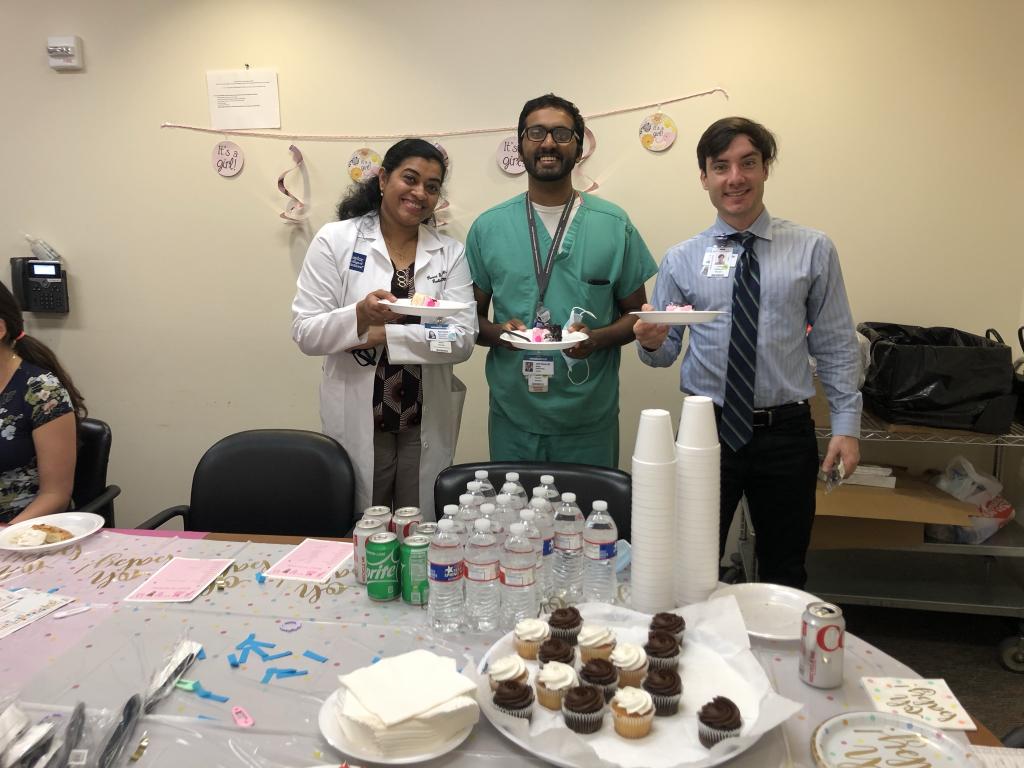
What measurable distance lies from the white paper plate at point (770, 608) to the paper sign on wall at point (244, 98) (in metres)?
2.83

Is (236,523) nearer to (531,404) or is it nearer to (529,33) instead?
(531,404)

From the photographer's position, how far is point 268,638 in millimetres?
1282

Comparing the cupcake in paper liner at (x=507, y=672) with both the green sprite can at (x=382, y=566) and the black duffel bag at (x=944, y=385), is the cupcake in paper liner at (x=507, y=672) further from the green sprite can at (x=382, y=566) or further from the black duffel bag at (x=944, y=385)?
the black duffel bag at (x=944, y=385)

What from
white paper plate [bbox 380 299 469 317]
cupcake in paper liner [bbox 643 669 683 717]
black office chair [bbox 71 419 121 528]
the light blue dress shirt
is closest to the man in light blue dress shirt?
the light blue dress shirt

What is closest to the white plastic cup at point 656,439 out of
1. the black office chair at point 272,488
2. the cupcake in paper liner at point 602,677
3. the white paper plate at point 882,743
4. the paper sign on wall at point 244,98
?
the cupcake in paper liner at point 602,677

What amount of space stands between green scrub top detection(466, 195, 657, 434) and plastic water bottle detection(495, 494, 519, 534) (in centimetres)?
87

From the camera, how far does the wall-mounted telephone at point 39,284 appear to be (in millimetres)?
3338

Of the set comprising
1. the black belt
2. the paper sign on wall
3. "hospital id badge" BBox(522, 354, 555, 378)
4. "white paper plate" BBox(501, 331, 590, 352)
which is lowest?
the black belt

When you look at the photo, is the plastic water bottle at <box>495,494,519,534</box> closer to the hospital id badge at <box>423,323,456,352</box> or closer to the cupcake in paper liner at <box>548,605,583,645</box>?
the cupcake in paper liner at <box>548,605,583,645</box>

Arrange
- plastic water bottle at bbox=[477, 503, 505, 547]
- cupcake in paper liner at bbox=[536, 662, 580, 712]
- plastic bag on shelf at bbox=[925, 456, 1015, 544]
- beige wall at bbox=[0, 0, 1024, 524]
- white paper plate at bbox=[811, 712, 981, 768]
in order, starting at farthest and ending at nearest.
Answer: beige wall at bbox=[0, 0, 1024, 524] < plastic bag on shelf at bbox=[925, 456, 1015, 544] < plastic water bottle at bbox=[477, 503, 505, 547] < cupcake in paper liner at bbox=[536, 662, 580, 712] < white paper plate at bbox=[811, 712, 981, 768]

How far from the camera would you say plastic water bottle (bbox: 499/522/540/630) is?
1.24 meters

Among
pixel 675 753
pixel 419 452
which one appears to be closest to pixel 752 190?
pixel 419 452

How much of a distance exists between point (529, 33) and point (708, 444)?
7.61 ft

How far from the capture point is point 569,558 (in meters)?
1.39
